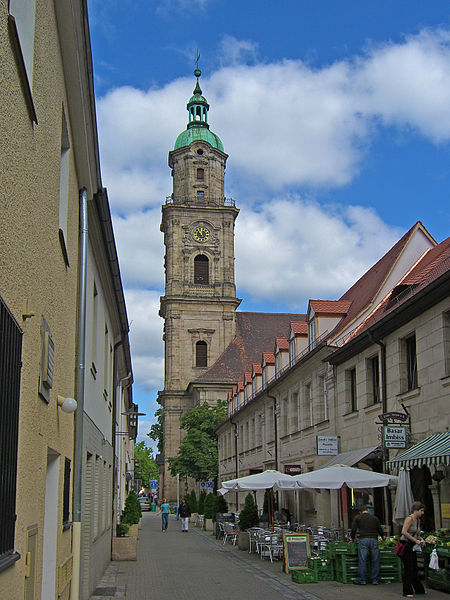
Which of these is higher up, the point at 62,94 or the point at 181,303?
the point at 181,303

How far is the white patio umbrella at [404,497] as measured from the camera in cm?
1589

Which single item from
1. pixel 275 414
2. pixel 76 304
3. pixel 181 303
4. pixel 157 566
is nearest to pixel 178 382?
pixel 181 303

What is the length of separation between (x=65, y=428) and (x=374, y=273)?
70.1 ft

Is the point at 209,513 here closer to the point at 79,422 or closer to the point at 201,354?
the point at 79,422

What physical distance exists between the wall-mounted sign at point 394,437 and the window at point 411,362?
1451mm

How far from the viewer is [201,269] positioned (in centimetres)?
8231

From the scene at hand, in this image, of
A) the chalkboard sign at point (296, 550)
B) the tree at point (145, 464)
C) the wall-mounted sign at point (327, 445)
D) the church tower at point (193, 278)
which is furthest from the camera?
the tree at point (145, 464)

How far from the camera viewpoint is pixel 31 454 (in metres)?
5.84

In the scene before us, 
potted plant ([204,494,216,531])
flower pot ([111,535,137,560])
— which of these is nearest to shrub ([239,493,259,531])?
flower pot ([111,535,137,560])

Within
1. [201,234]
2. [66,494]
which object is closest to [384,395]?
[66,494]

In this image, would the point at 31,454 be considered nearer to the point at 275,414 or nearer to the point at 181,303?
the point at 275,414

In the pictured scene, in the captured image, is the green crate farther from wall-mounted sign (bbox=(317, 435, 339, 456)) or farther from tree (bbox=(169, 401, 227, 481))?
tree (bbox=(169, 401, 227, 481))

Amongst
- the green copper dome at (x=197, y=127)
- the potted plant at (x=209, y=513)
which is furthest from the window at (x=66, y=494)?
the green copper dome at (x=197, y=127)

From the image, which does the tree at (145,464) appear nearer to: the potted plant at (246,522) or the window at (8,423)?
the potted plant at (246,522)
